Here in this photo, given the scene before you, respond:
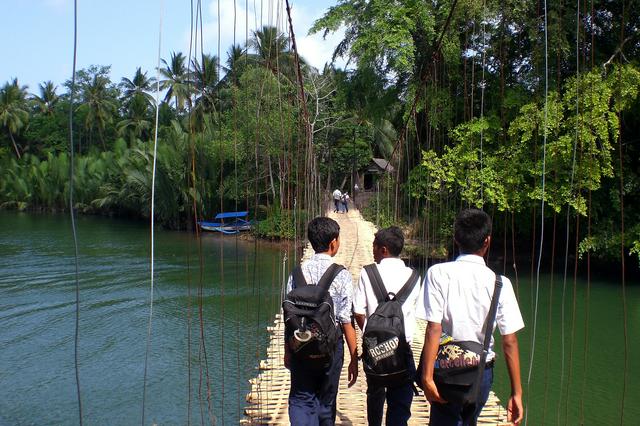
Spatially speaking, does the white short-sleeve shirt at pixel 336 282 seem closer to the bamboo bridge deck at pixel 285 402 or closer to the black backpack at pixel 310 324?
the black backpack at pixel 310 324

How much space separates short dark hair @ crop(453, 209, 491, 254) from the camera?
1.60 m

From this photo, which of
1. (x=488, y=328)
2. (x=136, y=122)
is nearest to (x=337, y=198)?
(x=488, y=328)

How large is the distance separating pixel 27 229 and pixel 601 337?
1612 cm

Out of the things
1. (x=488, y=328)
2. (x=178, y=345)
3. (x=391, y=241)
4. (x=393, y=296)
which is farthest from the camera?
(x=178, y=345)

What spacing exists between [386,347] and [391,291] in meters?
0.19

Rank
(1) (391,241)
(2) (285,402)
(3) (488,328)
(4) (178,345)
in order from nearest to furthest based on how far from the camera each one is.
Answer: (3) (488,328) < (1) (391,241) < (2) (285,402) < (4) (178,345)

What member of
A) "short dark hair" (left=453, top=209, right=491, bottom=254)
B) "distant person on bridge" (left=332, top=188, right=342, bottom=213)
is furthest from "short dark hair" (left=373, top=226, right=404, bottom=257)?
"distant person on bridge" (left=332, top=188, right=342, bottom=213)

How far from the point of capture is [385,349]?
72.2 inches

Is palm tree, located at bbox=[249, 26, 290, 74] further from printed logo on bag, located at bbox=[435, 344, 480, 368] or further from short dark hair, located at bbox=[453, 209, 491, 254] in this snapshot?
printed logo on bag, located at bbox=[435, 344, 480, 368]

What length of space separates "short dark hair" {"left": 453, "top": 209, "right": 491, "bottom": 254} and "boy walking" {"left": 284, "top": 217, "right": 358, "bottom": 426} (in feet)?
1.49

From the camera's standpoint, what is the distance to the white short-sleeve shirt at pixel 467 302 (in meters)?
1.54

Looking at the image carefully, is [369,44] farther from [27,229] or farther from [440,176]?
[27,229]

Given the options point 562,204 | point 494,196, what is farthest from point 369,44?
point 562,204

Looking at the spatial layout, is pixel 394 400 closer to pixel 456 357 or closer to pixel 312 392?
pixel 312 392
